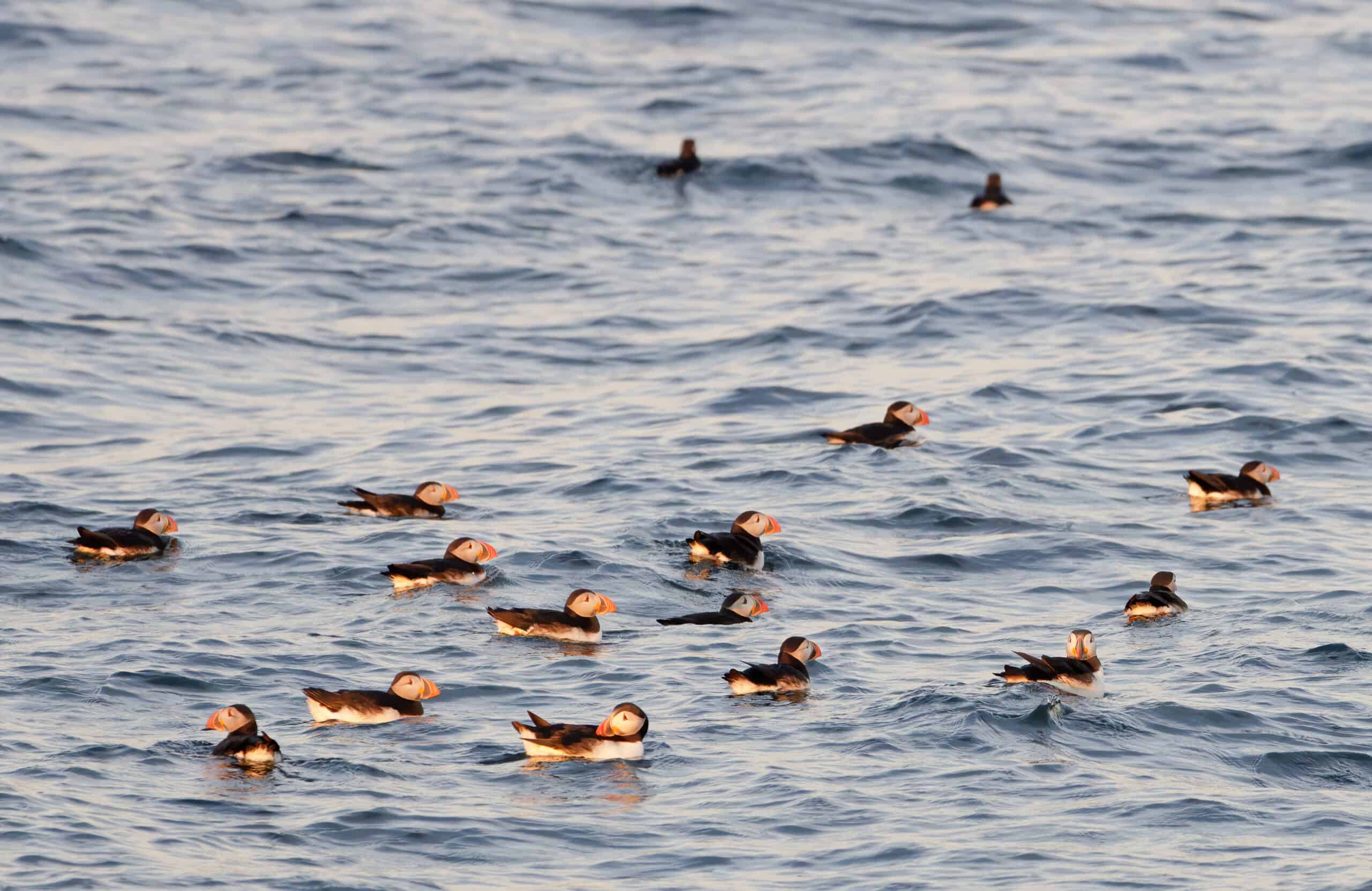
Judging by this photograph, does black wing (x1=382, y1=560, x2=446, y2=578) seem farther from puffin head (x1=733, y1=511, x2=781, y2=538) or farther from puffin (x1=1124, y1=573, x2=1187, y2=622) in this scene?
puffin (x1=1124, y1=573, x2=1187, y2=622)

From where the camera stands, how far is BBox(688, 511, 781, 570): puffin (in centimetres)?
1564

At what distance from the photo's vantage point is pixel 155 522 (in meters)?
15.9

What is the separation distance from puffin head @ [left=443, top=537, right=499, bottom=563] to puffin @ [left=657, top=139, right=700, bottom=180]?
15.8 metres

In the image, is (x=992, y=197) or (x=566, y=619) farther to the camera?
(x=992, y=197)

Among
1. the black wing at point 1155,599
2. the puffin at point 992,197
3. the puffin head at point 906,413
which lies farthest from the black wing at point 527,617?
the puffin at point 992,197

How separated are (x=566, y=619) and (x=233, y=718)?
299 centimetres

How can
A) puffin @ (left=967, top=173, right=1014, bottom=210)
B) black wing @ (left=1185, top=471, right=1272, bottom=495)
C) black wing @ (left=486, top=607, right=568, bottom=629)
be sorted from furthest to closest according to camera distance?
puffin @ (left=967, top=173, right=1014, bottom=210), black wing @ (left=1185, top=471, right=1272, bottom=495), black wing @ (left=486, top=607, right=568, bottom=629)

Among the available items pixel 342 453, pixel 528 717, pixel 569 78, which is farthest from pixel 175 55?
pixel 528 717

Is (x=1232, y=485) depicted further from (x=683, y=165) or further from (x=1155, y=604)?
(x=683, y=165)

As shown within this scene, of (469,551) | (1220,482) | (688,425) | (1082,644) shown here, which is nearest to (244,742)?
(469,551)

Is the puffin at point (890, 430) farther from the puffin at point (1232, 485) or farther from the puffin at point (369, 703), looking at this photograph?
the puffin at point (369, 703)

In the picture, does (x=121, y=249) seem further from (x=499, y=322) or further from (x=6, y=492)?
(x=6, y=492)

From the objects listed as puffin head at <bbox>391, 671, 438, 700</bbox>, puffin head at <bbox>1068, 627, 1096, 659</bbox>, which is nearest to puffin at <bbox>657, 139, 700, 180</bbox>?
puffin head at <bbox>1068, 627, 1096, 659</bbox>

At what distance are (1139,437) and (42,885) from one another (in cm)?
1325
